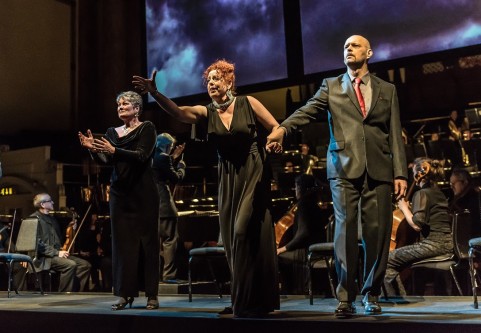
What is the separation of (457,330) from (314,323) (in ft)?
2.05

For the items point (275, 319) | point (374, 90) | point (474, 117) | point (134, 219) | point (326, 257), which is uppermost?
point (474, 117)

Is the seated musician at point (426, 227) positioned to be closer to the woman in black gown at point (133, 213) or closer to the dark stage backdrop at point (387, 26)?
the woman in black gown at point (133, 213)

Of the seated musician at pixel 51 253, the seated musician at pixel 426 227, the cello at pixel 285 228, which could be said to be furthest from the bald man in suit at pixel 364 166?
the seated musician at pixel 51 253

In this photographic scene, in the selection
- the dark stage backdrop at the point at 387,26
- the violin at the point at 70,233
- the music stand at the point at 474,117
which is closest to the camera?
the music stand at the point at 474,117

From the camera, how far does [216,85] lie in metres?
3.47

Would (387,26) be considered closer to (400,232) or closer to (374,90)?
(400,232)

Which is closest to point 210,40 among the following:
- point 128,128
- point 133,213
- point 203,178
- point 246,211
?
point 203,178

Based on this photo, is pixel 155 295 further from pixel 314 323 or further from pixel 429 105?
pixel 429 105

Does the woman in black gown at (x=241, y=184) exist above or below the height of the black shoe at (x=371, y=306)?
above

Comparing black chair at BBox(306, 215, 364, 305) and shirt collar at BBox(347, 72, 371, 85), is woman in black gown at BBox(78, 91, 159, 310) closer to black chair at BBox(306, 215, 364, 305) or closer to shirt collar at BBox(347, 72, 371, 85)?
black chair at BBox(306, 215, 364, 305)

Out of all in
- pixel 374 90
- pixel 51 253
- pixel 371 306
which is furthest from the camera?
pixel 51 253

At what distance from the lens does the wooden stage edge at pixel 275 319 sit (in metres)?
2.70

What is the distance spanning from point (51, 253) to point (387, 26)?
Answer: 5.11m

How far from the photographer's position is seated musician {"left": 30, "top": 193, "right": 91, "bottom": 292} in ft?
22.2
